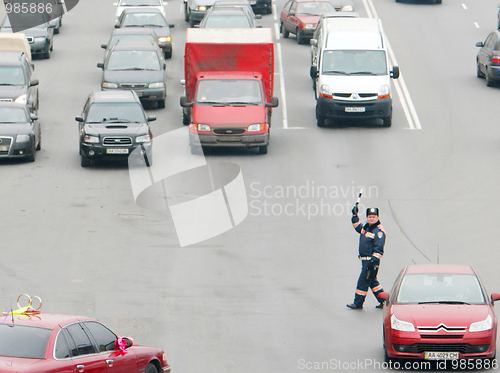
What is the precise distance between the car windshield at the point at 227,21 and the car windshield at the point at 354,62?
25.4ft

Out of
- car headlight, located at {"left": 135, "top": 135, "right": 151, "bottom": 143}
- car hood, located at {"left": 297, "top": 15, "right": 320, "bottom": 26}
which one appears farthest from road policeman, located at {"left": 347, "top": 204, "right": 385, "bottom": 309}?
car hood, located at {"left": 297, "top": 15, "right": 320, "bottom": 26}

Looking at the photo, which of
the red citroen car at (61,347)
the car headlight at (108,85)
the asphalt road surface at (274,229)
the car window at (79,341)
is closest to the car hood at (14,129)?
the asphalt road surface at (274,229)

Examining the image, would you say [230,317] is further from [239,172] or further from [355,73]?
[355,73]

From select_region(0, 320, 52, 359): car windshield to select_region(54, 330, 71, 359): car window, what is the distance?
122mm

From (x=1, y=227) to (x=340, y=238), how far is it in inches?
273

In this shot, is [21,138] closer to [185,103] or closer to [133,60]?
[185,103]

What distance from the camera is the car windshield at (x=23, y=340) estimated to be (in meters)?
9.97

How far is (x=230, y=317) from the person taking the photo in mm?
16016

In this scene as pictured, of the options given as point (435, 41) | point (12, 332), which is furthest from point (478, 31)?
point (12, 332)

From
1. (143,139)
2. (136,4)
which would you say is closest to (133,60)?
(143,139)

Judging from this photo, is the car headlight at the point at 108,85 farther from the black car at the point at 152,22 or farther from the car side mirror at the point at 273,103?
the black car at the point at 152,22

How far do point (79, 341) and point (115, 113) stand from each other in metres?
→ 16.8

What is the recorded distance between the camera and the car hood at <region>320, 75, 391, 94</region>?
29.0m

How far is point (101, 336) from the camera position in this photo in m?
11.2
